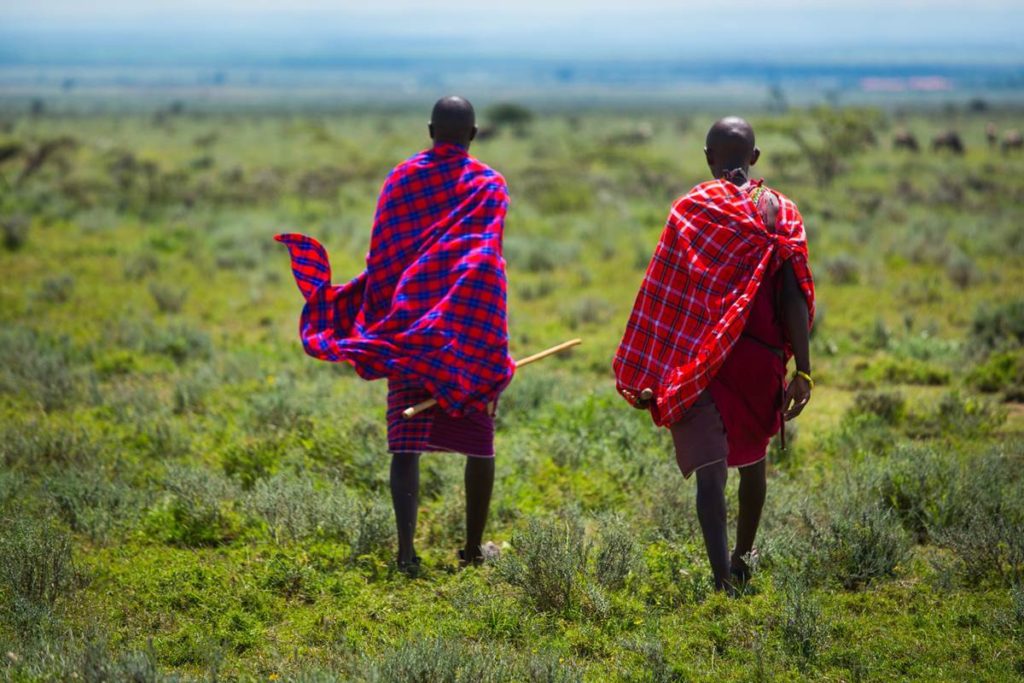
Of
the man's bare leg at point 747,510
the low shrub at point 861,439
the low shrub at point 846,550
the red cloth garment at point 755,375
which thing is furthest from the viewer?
the low shrub at point 861,439

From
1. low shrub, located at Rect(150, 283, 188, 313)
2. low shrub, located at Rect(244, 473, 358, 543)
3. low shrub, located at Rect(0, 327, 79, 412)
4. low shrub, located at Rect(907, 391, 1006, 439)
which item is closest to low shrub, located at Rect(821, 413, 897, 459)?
low shrub, located at Rect(907, 391, 1006, 439)

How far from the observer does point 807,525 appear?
5207mm

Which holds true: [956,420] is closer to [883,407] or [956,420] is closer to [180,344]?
[883,407]

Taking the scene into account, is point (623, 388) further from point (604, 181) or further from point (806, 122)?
point (806, 122)

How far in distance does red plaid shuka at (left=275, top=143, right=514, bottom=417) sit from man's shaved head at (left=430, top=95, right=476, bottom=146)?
0.16 ft

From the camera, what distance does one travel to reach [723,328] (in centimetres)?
425

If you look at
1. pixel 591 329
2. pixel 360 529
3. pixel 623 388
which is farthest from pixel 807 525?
pixel 591 329

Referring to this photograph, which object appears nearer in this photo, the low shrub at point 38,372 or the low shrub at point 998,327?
the low shrub at point 38,372

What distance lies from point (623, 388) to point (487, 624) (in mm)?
1141

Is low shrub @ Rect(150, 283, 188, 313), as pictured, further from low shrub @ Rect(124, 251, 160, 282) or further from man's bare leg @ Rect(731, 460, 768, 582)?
man's bare leg @ Rect(731, 460, 768, 582)

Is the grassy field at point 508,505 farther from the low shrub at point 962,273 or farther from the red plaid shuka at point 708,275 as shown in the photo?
the red plaid shuka at point 708,275

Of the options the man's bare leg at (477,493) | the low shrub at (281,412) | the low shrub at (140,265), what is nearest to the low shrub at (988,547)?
the man's bare leg at (477,493)

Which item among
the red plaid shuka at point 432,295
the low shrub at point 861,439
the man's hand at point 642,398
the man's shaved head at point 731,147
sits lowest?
the low shrub at point 861,439

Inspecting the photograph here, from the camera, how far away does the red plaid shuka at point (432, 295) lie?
15.4 feet
